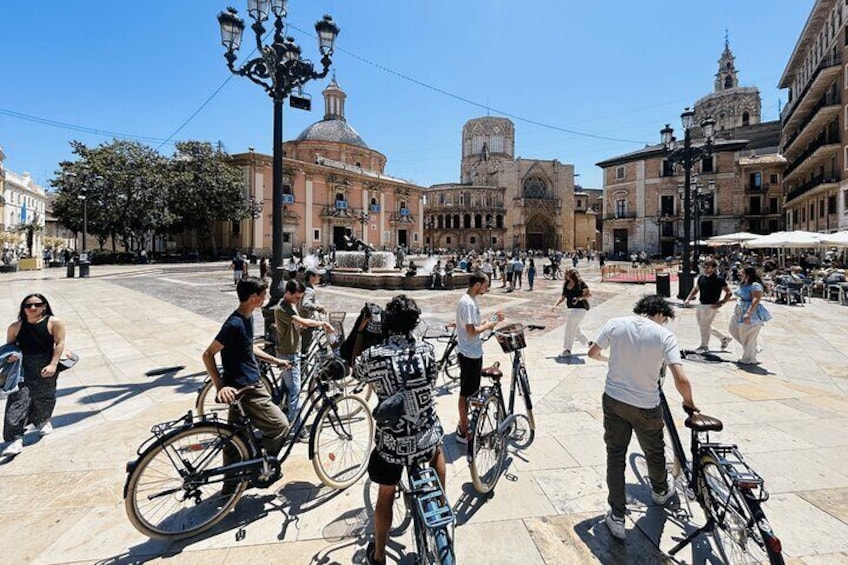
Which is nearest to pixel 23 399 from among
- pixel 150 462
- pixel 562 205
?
pixel 150 462

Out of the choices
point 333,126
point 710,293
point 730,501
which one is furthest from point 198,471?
point 333,126

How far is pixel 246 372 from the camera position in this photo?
293 centimetres

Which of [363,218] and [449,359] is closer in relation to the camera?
[449,359]

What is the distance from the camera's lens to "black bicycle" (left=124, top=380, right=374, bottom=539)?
2535 millimetres

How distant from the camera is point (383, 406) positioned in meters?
2.04

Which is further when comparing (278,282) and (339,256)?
(339,256)

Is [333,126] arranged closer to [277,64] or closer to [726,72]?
[277,64]

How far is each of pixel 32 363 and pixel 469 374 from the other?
13.4 ft

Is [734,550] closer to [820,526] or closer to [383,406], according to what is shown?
[820,526]

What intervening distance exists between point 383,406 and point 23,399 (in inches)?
155

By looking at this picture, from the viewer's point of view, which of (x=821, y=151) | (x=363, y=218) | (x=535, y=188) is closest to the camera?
(x=821, y=151)


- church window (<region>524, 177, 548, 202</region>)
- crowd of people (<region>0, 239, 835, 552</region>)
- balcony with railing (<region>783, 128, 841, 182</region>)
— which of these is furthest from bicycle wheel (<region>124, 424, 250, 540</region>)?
church window (<region>524, 177, 548, 202</region>)

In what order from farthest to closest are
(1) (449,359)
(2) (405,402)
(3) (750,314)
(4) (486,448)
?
1. (3) (750,314)
2. (1) (449,359)
3. (4) (486,448)
4. (2) (405,402)

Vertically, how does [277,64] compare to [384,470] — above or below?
above
